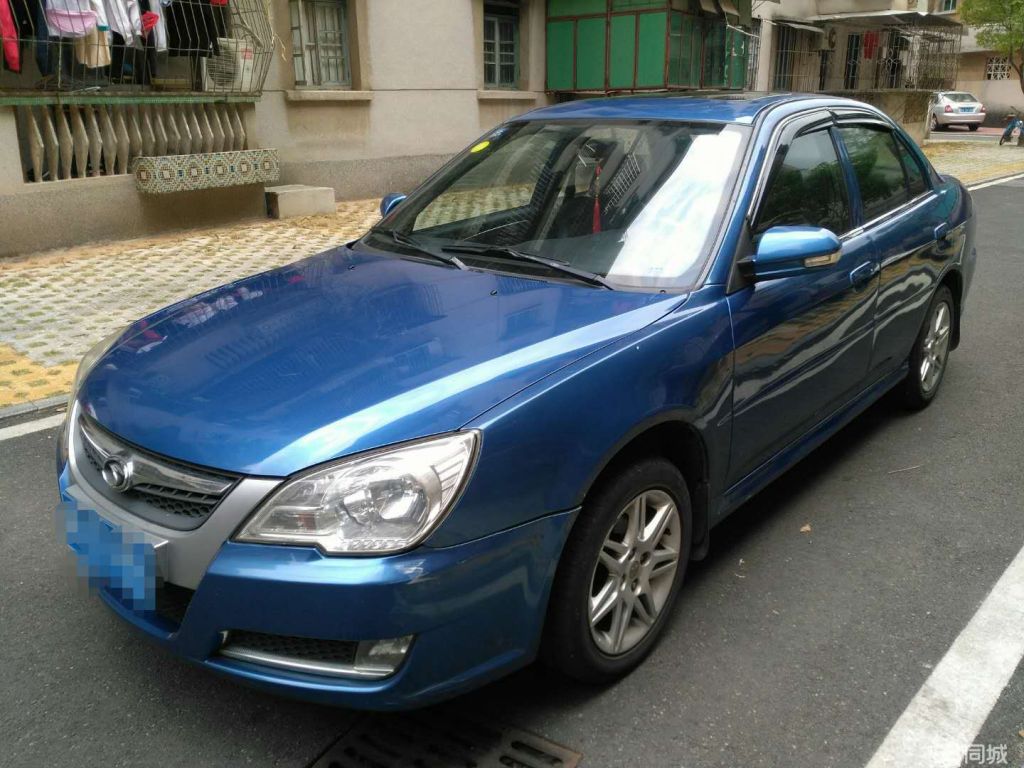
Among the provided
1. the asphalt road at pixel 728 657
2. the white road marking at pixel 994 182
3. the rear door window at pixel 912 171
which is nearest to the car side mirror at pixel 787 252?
the asphalt road at pixel 728 657

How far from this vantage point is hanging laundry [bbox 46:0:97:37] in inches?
330

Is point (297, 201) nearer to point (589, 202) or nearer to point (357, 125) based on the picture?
point (357, 125)

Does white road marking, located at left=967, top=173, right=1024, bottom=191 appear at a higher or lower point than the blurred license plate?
lower

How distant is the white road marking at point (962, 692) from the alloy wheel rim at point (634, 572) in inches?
28.2

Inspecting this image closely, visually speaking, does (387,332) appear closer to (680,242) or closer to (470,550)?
(470,550)

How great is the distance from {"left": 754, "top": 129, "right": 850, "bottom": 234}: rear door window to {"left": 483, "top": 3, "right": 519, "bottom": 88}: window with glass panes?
11.9 m

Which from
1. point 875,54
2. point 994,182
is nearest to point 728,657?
point 994,182

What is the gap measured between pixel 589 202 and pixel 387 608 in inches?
70.8

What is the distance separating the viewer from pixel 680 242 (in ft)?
9.88

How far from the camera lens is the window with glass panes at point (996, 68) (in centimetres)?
4434

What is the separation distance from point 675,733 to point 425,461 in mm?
1061

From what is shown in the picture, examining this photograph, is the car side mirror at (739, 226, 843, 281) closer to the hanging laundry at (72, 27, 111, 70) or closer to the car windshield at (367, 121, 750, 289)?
the car windshield at (367, 121, 750, 289)

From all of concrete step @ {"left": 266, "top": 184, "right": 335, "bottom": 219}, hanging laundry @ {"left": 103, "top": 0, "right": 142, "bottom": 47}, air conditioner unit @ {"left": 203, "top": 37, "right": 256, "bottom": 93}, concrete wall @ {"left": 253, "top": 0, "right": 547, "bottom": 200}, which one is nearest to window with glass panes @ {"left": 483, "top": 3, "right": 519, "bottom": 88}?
concrete wall @ {"left": 253, "top": 0, "right": 547, "bottom": 200}

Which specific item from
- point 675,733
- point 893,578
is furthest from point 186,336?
point 893,578
